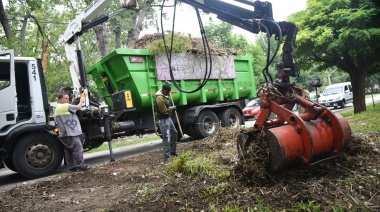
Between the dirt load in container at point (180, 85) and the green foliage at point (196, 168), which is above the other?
the dirt load in container at point (180, 85)

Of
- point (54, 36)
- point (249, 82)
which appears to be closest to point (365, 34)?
point (249, 82)

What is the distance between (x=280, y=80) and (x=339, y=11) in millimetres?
8438

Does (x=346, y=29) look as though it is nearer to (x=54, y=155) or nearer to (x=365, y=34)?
(x=365, y=34)

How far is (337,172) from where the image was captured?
10.7 ft

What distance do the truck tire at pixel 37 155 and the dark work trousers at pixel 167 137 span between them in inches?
84.6

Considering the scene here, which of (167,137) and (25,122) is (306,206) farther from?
(25,122)

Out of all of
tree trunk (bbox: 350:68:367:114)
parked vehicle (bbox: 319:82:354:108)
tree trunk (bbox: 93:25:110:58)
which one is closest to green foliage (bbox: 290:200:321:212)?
tree trunk (bbox: 350:68:367:114)

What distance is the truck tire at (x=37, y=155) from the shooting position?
5.95 metres

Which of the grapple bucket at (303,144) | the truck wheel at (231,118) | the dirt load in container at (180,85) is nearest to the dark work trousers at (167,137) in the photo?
the dirt load in container at (180,85)

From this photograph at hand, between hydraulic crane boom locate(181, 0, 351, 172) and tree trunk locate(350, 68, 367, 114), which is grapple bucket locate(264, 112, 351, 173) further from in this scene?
tree trunk locate(350, 68, 367, 114)

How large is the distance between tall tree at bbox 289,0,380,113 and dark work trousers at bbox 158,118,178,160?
6643 millimetres

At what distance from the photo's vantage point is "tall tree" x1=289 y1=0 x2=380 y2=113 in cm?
1005

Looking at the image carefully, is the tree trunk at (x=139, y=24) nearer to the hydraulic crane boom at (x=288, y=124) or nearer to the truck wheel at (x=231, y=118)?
the truck wheel at (x=231, y=118)

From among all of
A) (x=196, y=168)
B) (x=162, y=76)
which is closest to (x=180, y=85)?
(x=162, y=76)
